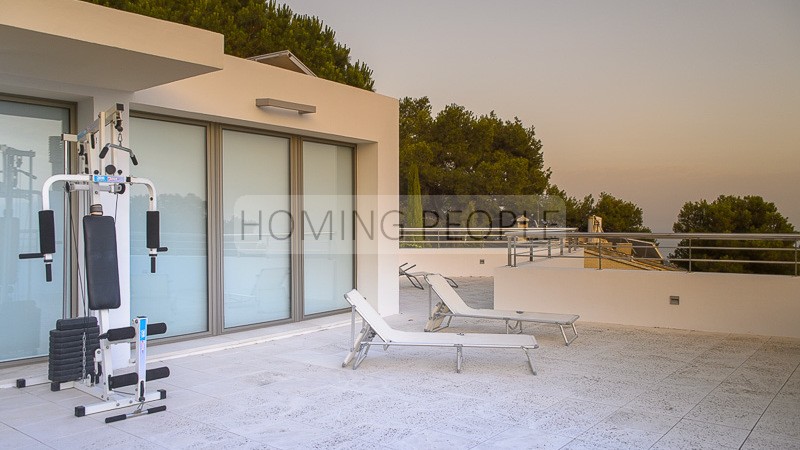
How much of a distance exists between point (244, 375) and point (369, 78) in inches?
517

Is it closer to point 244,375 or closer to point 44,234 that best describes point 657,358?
point 244,375

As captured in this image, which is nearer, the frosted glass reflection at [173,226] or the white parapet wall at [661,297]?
the frosted glass reflection at [173,226]

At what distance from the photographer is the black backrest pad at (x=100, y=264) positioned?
180 inches

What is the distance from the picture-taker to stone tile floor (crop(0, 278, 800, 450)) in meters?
3.84

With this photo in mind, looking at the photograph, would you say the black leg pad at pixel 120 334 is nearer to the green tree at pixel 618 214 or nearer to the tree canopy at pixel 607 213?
the tree canopy at pixel 607 213

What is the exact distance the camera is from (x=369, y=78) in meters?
17.5

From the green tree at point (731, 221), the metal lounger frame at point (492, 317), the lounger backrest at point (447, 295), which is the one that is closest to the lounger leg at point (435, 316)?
the metal lounger frame at point (492, 317)

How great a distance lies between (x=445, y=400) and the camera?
470cm

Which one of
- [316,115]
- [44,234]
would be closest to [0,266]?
[44,234]

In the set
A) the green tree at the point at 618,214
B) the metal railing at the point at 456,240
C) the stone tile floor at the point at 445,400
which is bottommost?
the stone tile floor at the point at 445,400

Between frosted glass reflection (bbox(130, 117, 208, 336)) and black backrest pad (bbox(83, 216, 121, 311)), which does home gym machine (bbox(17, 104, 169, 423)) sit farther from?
frosted glass reflection (bbox(130, 117, 208, 336))

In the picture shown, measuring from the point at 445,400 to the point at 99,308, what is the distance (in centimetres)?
264

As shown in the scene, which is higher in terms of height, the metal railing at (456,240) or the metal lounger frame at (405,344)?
the metal railing at (456,240)

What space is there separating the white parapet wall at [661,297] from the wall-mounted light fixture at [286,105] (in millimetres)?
3712
